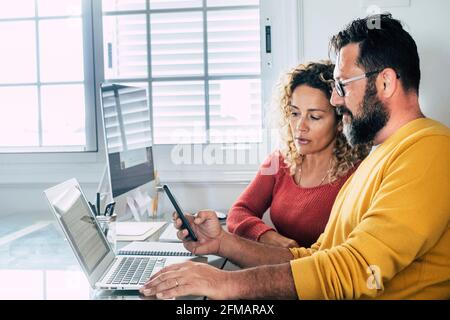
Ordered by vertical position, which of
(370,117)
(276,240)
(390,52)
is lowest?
(276,240)

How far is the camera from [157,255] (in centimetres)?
127

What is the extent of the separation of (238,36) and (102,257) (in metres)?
1.34

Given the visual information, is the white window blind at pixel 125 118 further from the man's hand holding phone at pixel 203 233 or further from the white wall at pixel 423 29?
the white wall at pixel 423 29

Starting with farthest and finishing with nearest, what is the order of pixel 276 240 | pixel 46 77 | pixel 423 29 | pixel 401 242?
1. pixel 46 77
2. pixel 423 29
3. pixel 276 240
4. pixel 401 242

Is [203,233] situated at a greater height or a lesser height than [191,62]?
lesser

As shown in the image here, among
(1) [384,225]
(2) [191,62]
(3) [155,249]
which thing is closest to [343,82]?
(1) [384,225]

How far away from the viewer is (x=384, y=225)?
878 millimetres

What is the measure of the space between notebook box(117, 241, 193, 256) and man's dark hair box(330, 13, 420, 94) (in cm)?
66

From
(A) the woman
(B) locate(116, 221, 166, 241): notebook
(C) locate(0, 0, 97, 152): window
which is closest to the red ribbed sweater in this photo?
(A) the woman

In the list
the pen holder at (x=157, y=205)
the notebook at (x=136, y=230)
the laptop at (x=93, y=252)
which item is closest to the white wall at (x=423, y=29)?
the pen holder at (x=157, y=205)

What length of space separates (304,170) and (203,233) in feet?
1.79

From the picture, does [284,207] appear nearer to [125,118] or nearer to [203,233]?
[203,233]

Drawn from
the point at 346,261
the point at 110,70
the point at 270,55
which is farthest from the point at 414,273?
the point at 110,70

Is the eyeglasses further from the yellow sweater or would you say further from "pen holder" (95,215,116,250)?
"pen holder" (95,215,116,250)
